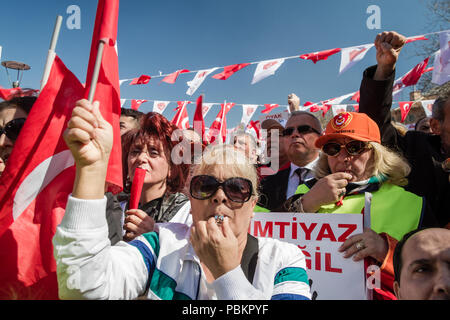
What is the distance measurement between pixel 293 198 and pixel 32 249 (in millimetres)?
1797

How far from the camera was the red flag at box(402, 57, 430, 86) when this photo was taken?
21.6ft

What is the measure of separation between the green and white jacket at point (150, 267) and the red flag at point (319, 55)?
5.83m

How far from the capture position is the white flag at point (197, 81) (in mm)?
7605

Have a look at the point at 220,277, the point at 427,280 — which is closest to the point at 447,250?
the point at 427,280

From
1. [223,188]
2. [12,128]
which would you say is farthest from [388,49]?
[12,128]

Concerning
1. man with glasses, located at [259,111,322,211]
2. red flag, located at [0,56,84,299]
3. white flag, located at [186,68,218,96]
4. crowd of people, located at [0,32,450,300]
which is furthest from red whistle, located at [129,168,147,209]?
white flag, located at [186,68,218,96]

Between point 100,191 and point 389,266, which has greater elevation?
point 100,191

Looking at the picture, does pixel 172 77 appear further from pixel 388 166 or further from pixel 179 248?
pixel 179 248

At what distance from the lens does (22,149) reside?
1.69 metres

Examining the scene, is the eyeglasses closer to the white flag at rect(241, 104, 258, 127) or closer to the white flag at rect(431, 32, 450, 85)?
the white flag at rect(431, 32, 450, 85)

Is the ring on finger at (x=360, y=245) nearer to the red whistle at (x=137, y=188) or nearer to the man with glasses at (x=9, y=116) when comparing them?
the red whistle at (x=137, y=188)

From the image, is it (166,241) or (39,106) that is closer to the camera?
(166,241)

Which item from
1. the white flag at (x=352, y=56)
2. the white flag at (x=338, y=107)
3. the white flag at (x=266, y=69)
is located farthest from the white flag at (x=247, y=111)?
the white flag at (x=352, y=56)

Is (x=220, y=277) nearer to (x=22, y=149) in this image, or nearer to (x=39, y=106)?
(x=22, y=149)
